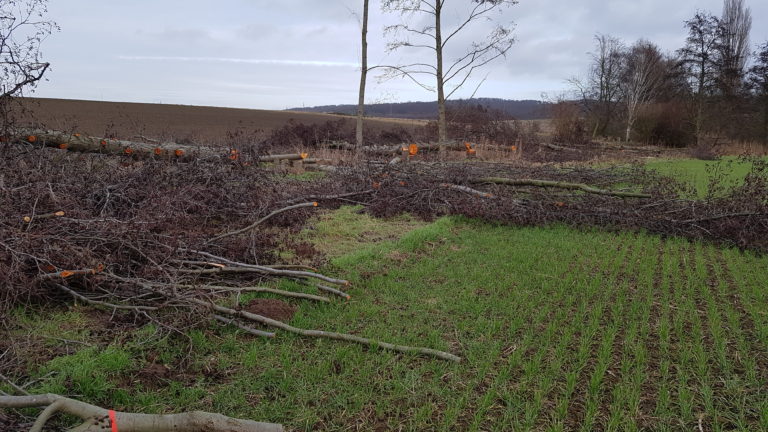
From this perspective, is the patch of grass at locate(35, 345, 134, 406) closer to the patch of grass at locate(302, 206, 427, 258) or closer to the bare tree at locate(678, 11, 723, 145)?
the patch of grass at locate(302, 206, 427, 258)

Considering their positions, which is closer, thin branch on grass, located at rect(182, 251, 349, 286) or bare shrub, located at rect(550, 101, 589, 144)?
thin branch on grass, located at rect(182, 251, 349, 286)

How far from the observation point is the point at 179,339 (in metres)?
3.99

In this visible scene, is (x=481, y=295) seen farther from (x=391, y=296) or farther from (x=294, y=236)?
(x=294, y=236)

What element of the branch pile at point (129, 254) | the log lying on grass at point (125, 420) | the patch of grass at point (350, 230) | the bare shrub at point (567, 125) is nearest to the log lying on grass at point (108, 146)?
the branch pile at point (129, 254)

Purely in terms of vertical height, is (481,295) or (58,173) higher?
(58,173)

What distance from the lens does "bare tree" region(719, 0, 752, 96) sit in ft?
126

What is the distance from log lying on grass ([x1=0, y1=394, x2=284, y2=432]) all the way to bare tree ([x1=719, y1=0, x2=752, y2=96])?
4575cm

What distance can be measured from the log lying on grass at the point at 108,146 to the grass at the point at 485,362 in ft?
19.5

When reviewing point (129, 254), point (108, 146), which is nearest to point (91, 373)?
point (129, 254)

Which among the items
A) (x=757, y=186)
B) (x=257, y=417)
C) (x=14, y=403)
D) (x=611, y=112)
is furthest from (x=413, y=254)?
(x=611, y=112)

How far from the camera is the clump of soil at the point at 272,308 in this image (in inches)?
178

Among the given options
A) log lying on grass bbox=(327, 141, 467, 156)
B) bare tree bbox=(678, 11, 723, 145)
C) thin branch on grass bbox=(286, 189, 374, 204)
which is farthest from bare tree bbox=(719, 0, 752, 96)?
thin branch on grass bbox=(286, 189, 374, 204)

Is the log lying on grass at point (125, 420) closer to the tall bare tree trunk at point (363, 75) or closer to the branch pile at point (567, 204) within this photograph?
the branch pile at point (567, 204)

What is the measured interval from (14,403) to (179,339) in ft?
4.62
